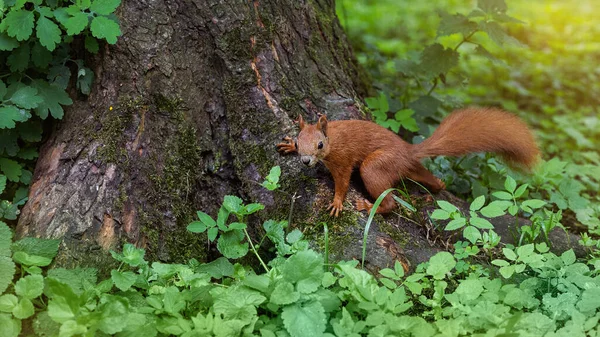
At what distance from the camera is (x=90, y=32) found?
8.74ft

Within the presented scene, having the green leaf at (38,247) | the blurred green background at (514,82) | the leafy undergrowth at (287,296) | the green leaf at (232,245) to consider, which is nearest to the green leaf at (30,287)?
the leafy undergrowth at (287,296)

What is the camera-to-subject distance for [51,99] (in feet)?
8.77

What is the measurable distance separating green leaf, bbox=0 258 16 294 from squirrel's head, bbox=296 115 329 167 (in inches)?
47.4

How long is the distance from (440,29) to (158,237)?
2.12 meters

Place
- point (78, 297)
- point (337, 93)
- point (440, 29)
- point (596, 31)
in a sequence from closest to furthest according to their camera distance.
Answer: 1. point (78, 297)
2. point (337, 93)
3. point (440, 29)
4. point (596, 31)

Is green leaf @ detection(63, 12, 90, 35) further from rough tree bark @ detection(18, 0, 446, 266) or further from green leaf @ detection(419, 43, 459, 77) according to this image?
green leaf @ detection(419, 43, 459, 77)

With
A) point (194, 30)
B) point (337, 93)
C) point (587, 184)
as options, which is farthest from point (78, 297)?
point (587, 184)

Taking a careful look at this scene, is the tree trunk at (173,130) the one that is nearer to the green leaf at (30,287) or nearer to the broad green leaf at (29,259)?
the broad green leaf at (29,259)

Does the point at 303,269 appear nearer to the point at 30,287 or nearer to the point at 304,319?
the point at 304,319

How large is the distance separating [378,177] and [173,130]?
0.97 m

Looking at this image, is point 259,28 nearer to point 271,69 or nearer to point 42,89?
point 271,69

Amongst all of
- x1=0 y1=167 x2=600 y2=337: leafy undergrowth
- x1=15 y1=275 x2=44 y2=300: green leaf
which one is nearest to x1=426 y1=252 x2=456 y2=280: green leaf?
x1=0 y1=167 x2=600 y2=337: leafy undergrowth

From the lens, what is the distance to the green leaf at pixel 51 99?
2.65 metres

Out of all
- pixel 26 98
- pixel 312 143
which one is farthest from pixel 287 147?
pixel 26 98
